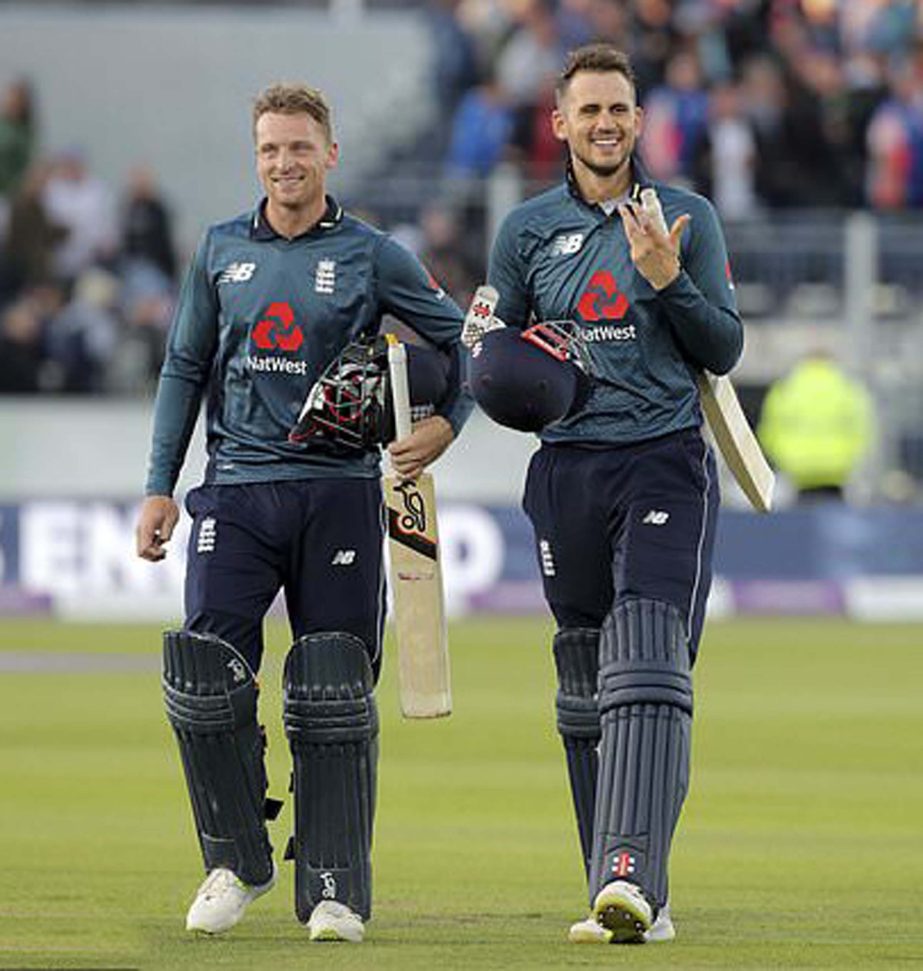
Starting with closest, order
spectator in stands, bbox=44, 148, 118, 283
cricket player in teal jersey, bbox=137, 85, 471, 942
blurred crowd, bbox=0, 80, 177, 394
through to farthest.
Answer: cricket player in teal jersey, bbox=137, 85, 471, 942 < blurred crowd, bbox=0, 80, 177, 394 < spectator in stands, bbox=44, 148, 118, 283

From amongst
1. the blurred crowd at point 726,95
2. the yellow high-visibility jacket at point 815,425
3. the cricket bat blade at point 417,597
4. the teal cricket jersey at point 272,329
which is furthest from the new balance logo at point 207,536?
the blurred crowd at point 726,95

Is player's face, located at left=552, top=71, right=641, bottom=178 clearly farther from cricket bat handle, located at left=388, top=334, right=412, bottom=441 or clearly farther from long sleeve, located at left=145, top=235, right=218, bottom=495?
long sleeve, located at left=145, top=235, right=218, bottom=495

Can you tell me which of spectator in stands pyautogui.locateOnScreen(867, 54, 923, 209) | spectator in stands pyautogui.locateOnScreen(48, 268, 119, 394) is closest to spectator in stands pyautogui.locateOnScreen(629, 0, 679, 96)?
spectator in stands pyautogui.locateOnScreen(867, 54, 923, 209)

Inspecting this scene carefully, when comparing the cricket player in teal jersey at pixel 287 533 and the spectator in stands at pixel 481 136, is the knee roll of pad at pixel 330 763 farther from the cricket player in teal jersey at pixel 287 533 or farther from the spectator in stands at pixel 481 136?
the spectator in stands at pixel 481 136

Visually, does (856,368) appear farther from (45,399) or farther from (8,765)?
(8,765)

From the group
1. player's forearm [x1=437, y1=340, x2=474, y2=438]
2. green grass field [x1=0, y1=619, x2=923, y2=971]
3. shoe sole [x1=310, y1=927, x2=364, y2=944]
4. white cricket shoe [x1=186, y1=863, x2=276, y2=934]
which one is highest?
player's forearm [x1=437, y1=340, x2=474, y2=438]

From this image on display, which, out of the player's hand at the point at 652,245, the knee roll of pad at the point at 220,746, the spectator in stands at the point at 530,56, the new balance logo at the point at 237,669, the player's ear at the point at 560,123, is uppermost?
the spectator in stands at the point at 530,56

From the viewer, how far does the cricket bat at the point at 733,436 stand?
902 centimetres

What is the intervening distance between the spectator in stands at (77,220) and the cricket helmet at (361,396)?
17.2m

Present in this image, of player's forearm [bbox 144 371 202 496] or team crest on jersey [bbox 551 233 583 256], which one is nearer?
team crest on jersey [bbox 551 233 583 256]

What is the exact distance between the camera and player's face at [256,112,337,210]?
8.89 metres

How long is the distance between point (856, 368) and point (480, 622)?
14.4 feet

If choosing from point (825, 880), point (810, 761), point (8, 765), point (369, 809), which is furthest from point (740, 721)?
point (369, 809)

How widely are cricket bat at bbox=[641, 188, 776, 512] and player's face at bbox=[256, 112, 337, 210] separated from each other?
1.21 meters
